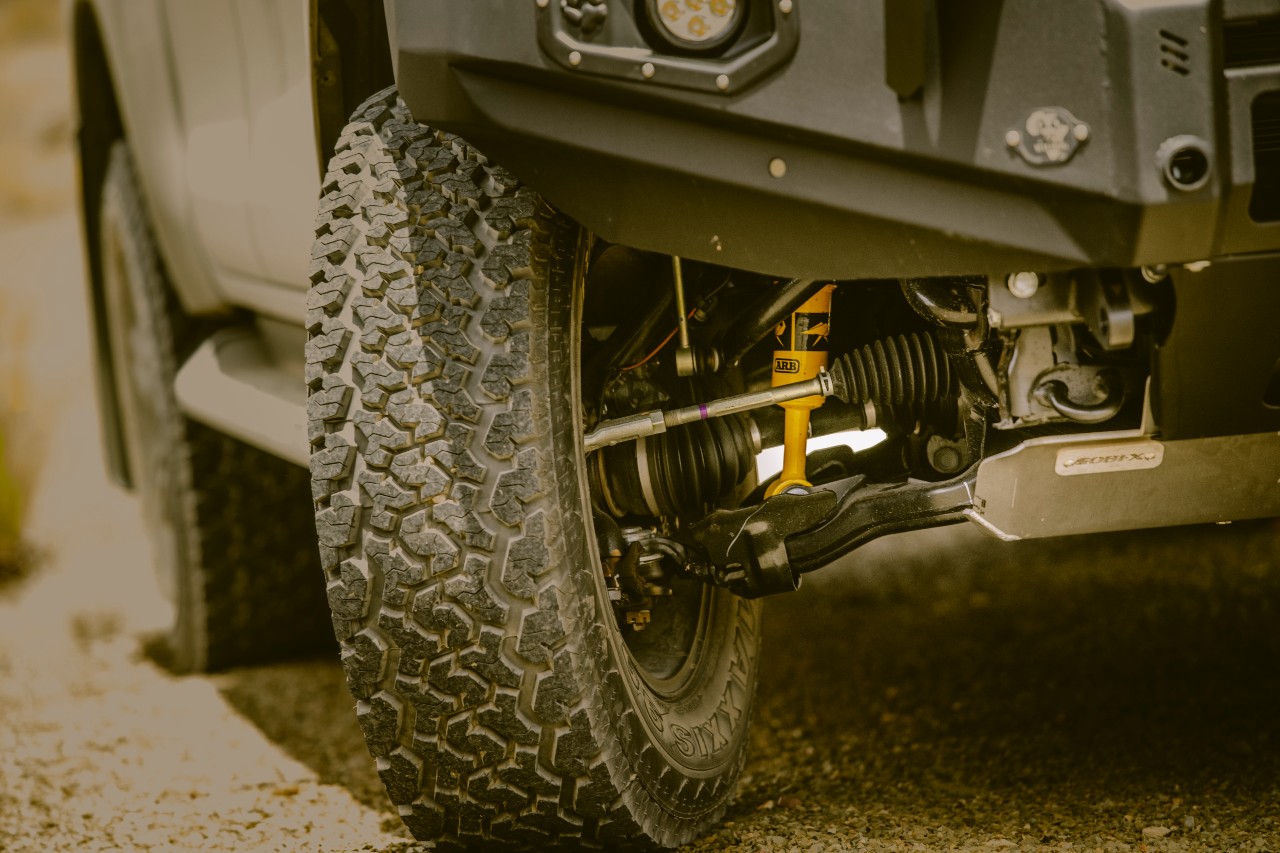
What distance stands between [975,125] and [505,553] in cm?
76

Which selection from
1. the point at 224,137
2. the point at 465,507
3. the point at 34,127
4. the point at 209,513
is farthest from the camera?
the point at 34,127

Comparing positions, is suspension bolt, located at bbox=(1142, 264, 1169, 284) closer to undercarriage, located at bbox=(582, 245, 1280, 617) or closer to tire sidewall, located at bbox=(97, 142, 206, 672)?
undercarriage, located at bbox=(582, 245, 1280, 617)

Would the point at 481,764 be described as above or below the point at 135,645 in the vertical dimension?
above

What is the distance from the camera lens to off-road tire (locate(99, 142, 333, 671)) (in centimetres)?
346

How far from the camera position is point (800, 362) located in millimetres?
1975

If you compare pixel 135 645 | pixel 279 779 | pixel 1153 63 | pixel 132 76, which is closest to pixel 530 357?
pixel 1153 63

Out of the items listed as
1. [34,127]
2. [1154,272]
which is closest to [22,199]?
Result: [34,127]

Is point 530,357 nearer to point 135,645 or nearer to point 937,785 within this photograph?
point 937,785

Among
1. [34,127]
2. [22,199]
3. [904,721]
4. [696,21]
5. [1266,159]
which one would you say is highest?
[696,21]

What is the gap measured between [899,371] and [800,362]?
0.16 metres

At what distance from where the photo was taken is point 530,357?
1711 mm

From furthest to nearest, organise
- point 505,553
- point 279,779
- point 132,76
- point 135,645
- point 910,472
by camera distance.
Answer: point 135,645, point 132,76, point 279,779, point 910,472, point 505,553

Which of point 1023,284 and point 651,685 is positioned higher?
point 1023,284

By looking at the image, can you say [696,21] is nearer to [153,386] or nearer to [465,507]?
[465,507]
